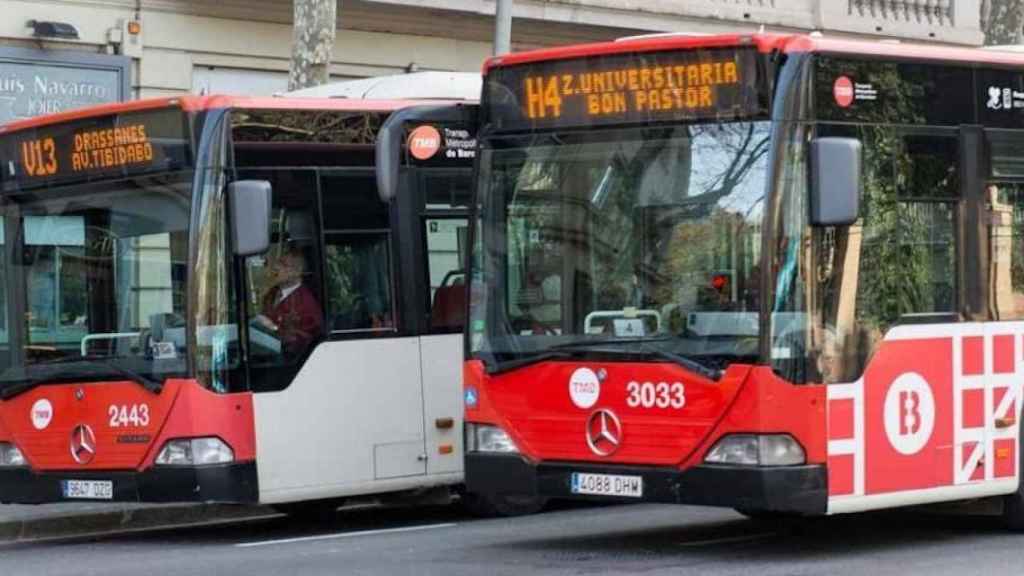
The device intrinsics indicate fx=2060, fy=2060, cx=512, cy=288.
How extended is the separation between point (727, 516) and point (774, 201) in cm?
392

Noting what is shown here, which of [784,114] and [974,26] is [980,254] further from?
[974,26]

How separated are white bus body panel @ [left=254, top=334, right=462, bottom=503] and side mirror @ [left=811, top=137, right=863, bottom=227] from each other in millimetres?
4176

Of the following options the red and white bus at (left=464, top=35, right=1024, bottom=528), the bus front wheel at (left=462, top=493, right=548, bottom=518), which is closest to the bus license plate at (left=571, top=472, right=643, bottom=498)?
the red and white bus at (left=464, top=35, right=1024, bottom=528)

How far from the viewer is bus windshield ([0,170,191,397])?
524 inches

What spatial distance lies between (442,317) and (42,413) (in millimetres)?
2816

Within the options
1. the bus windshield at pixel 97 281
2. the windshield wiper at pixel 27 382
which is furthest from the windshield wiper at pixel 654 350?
the windshield wiper at pixel 27 382

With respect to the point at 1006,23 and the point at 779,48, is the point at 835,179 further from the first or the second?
the point at 1006,23

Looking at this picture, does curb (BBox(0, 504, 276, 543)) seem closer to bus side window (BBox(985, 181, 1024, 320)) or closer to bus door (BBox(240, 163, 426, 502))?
bus door (BBox(240, 163, 426, 502))

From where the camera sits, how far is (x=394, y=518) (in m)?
15.7

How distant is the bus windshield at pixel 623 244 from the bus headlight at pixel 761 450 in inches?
16.7

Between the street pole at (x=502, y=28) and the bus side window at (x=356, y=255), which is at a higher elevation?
the street pole at (x=502, y=28)

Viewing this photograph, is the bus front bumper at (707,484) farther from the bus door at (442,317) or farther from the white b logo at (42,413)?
the white b logo at (42,413)

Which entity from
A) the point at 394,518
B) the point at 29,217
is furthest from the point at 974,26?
the point at 29,217

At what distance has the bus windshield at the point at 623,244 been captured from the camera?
36.6ft
